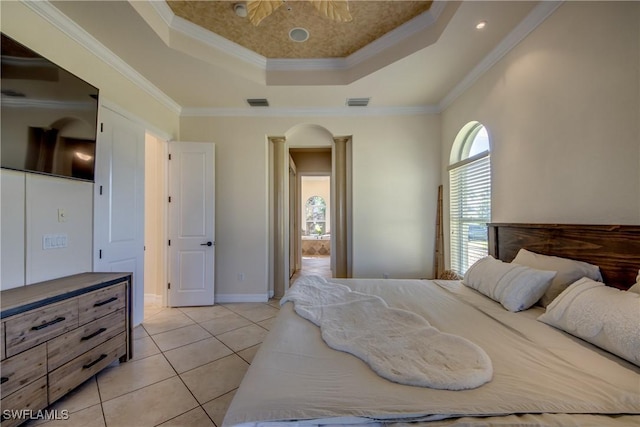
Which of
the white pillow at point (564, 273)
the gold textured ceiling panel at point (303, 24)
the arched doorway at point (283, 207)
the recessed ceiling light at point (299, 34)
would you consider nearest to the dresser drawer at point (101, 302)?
the arched doorway at point (283, 207)

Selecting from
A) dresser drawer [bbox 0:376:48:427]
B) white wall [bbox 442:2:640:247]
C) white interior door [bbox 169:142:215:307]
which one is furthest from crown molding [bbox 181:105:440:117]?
dresser drawer [bbox 0:376:48:427]

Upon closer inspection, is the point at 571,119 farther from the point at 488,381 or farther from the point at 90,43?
the point at 90,43

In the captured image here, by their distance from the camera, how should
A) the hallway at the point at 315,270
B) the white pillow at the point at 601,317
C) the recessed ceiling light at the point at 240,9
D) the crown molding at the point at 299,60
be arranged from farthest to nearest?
the hallway at the point at 315,270 → the crown molding at the point at 299,60 → the recessed ceiling light at the point at 240,9 → the white pillow at the point at 601,317

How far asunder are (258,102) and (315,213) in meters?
6.95

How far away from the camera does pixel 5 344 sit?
1338mm

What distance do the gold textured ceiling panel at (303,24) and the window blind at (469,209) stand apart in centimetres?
169

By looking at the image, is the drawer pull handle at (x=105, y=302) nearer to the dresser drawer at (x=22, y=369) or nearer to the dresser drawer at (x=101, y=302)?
the dresser drawer at (x=101, y=302)

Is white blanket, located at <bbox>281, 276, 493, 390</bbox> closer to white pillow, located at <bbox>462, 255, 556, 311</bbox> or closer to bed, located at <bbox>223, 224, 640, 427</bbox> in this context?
bed, located at <bbox>223, 224, 640, 427</bbox>

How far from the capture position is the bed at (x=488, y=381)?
2.52ft

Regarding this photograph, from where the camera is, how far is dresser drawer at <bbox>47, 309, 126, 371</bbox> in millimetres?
1597

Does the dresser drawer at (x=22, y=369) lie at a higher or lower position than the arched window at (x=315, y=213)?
lower

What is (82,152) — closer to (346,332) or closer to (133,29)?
(133,29)

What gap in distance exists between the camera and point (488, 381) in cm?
90

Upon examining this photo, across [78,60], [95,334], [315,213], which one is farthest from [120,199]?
[315,213]
